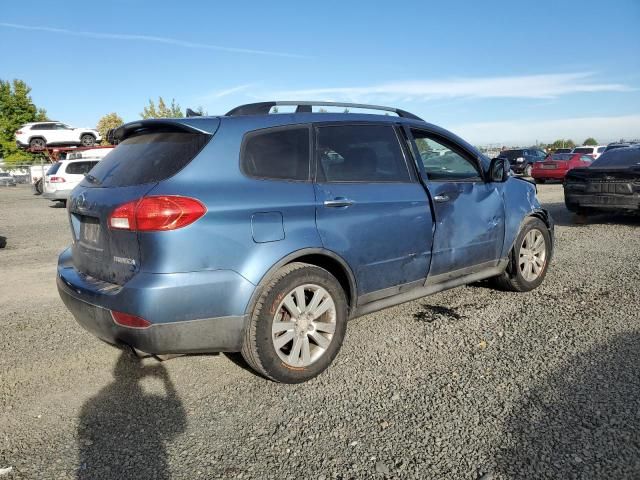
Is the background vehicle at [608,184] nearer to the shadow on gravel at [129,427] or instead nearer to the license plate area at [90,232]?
the shadow on gravel at [129,427]

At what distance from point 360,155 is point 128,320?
→ 6.39 feet

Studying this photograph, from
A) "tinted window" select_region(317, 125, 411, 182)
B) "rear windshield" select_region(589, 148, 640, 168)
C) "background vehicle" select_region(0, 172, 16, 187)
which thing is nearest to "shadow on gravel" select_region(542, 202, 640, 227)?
"rear windshield" select_region(589, 148, 640, 168)

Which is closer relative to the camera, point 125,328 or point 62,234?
point 125,328

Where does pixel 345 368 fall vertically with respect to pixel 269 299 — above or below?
below

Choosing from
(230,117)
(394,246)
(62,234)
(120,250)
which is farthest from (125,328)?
(62,234)

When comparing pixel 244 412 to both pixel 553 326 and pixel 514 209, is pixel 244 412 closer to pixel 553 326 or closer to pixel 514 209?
pixel 553 326

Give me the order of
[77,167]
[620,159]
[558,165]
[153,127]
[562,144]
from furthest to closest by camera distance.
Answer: [562,144]
[558,165]
[77,167]
[620,159]
[153,127]

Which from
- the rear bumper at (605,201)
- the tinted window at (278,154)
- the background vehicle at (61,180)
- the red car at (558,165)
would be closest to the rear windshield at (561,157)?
the red car at (558,165)

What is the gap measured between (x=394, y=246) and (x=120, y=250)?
185 centimetres

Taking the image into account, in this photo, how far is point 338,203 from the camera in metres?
3.32

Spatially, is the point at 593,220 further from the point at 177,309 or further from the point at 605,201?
the point at 177,309

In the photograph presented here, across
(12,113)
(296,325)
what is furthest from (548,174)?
(12,113)

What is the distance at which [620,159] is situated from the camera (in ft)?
30.2

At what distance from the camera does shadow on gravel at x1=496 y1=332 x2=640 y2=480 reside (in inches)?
89.7
